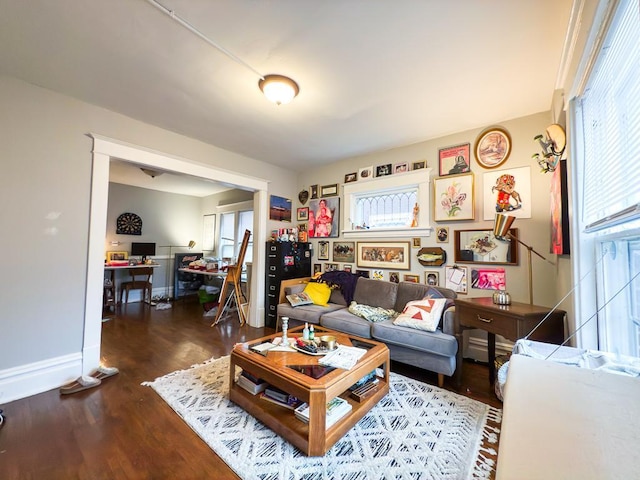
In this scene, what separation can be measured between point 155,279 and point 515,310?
6.54 metres

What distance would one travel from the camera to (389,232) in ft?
11.3

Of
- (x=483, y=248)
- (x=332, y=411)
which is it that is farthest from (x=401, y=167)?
(x=332, y=411)

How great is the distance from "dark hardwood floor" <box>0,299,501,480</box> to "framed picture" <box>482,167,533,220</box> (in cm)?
162

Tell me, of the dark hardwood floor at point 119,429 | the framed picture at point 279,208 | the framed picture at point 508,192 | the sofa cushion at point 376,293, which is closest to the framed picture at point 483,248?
the framed picture at point 508,192

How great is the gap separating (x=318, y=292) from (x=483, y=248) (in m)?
2.01

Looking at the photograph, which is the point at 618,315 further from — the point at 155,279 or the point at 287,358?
the point at 155,279

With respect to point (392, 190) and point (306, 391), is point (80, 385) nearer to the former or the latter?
point (306, 391)

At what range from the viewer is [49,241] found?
2.22m

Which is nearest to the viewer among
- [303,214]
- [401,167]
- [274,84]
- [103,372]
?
[274,84]

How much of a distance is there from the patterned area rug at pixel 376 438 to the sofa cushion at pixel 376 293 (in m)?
1.05

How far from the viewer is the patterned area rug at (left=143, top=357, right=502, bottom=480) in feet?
4.51

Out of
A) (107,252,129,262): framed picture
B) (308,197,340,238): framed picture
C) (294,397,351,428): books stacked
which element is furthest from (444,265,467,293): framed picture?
(107,252,129,262): framed picture

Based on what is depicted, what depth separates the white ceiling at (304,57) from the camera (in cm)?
147

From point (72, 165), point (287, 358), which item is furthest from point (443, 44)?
point (72, 165)
